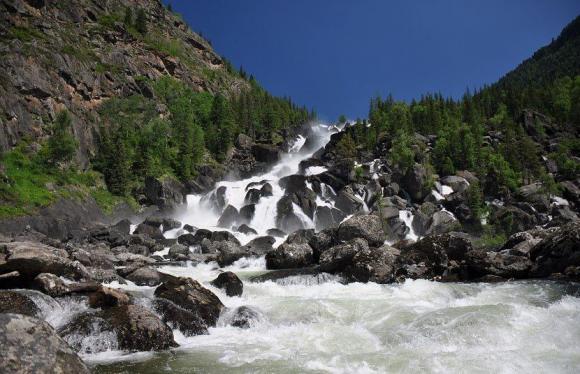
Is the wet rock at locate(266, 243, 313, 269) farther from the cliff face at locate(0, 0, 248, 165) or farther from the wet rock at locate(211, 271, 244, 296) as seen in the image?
the cliff face at locate(0, 0, 248, 165)

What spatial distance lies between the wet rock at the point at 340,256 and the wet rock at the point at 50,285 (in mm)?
15996

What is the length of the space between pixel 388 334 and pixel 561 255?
16.3 meters

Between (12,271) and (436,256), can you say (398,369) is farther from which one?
(436,256)

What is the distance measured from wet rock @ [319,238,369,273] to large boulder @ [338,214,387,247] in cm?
465

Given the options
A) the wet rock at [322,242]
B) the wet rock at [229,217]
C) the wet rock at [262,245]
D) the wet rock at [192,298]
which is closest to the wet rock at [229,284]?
the wet rock at [192,298]

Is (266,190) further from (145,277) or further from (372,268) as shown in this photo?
(145,277)

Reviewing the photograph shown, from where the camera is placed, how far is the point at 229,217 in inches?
2375

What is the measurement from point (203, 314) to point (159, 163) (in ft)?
217

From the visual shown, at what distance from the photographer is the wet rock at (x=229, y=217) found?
59.8m

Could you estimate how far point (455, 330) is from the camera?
13328 mm

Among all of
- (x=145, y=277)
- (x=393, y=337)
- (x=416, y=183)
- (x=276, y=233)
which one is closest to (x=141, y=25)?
(x=416, y=183)

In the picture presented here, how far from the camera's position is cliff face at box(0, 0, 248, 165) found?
2537 inches

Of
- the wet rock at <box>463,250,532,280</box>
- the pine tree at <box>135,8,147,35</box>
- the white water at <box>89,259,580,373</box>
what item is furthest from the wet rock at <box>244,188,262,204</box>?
the pine tree at <box>135,8,147,35</box>

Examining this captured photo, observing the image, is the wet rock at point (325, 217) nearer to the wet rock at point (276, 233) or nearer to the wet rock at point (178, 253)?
the wet rock at point (276, 233)
